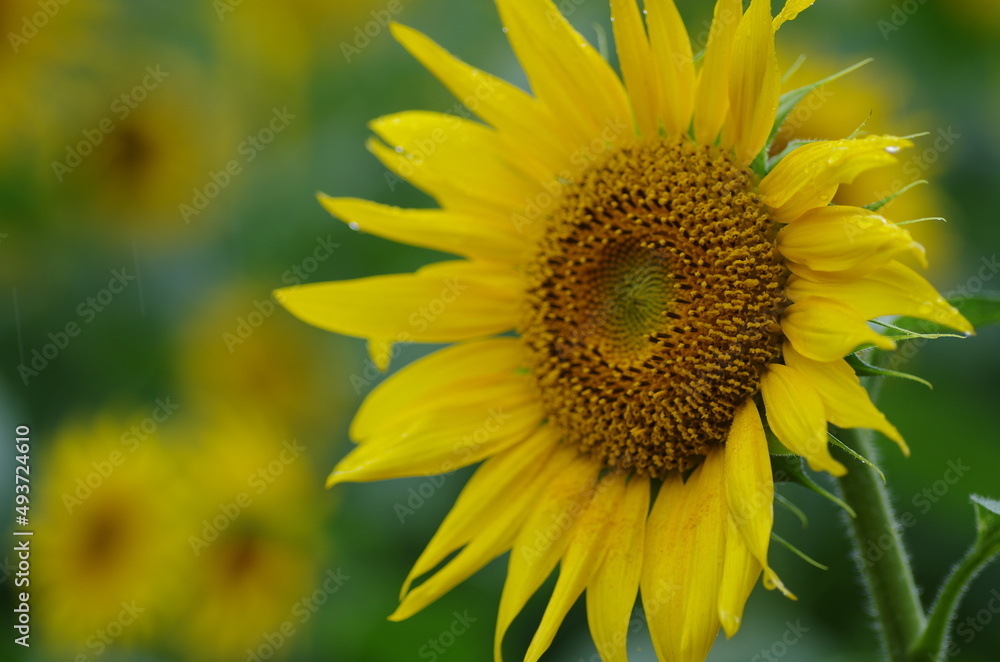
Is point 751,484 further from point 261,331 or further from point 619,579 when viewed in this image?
point 261,331

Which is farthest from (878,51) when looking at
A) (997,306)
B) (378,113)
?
(997,306)

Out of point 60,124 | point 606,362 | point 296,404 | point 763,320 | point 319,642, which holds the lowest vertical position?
point 319,642

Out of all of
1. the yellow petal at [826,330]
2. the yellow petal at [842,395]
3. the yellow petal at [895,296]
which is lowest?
the yellow petal at [842,395]

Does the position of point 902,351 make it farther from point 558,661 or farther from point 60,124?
point 60,124

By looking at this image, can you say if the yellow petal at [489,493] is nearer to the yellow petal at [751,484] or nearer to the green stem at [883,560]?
the yellow petal at [751,484]

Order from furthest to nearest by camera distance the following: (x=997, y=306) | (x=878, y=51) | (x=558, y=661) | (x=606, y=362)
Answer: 1. (x=878, y=51)
2. (x=558, y=661)
3. (x=606, y=362)
4. (x=997, y=306)

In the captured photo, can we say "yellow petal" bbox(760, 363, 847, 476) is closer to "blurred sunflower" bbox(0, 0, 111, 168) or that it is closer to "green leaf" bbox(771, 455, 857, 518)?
"green leaf" bbox(771, 455, 857, 518)

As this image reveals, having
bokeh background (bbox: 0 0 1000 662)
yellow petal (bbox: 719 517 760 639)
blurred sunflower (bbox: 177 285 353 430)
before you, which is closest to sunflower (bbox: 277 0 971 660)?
yellow petal (bbox: 719 517 760 639)

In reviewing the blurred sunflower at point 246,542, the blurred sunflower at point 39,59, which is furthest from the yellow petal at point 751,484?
the blurred sunflower at point 39,59
